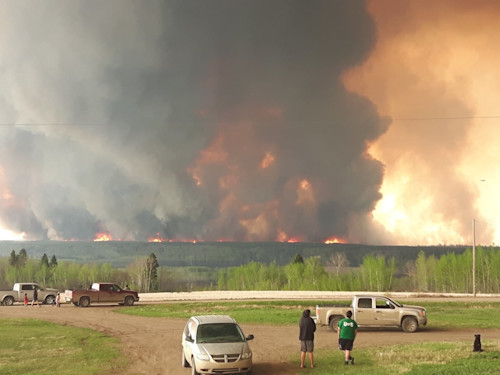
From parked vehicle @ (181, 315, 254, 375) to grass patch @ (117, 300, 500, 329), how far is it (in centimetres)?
1790

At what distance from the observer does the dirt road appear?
21.5 meters

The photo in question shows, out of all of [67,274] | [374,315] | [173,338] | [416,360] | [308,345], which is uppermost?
[308,345]

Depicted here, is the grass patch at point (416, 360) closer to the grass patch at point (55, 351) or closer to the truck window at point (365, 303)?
the truck window at point (365, 303)

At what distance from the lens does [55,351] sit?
2517 centimetres

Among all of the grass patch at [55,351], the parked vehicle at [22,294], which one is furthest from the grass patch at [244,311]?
the parked vehicle at [22,294]

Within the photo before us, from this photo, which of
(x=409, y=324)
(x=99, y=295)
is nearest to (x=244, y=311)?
(x=99, y=295)

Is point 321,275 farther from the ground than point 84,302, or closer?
closer

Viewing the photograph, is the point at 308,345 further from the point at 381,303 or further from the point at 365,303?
the point at 381,303

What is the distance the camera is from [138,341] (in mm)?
28734

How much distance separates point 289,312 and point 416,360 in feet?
75.6

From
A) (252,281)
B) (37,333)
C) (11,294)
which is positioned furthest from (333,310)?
(252,281)

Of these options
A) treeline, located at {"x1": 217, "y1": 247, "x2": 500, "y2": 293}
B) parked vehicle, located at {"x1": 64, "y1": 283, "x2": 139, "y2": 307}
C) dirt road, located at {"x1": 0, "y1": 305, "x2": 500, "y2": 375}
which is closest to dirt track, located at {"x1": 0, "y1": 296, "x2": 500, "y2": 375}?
dirt road, located at {"x1": 0, "y1": 305, "x2": 500, "y2": 375}

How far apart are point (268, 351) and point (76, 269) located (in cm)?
16124

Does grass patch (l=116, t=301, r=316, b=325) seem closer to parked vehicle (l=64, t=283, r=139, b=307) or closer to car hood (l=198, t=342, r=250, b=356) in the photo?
parked vehicle (l=64, t=283, r=139, b=307)
